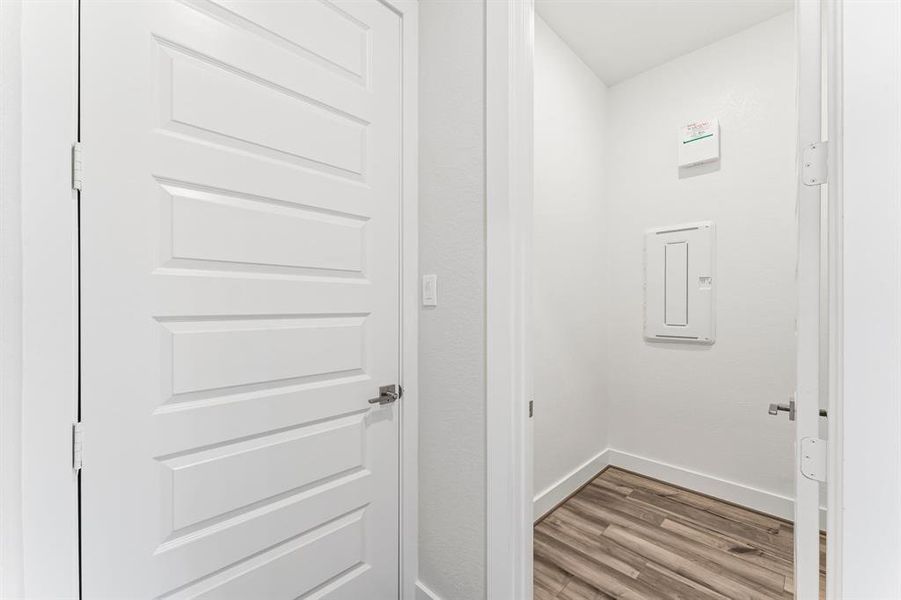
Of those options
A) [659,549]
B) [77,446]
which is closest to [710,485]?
[659,549]

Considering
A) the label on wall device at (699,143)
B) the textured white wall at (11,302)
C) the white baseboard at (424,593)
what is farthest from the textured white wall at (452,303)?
the label on wall device at (699,143)

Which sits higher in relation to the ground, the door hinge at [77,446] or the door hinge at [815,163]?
the door hinge at [815,163]

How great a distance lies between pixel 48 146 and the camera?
789 mm

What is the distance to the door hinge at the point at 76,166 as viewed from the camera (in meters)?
0.82

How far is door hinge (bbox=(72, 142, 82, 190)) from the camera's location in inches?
32.4

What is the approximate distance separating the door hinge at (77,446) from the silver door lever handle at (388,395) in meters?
0.71

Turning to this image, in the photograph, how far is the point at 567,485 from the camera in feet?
7.80

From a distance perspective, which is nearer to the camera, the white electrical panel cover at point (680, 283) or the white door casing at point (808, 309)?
the white door casing at point (808, 309)

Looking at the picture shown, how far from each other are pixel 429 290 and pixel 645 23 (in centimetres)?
207

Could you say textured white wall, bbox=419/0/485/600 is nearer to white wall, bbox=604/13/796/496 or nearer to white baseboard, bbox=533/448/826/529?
white baseboard, bbox=533/448/826/529

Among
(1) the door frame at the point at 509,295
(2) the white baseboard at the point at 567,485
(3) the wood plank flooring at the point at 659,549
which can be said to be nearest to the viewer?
(1) the door frame at the point at 509,295

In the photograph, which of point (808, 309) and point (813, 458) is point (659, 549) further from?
point (808, 309)

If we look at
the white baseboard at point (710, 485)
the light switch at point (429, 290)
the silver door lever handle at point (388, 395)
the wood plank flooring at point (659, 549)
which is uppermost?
the light switch at point (429, 290)

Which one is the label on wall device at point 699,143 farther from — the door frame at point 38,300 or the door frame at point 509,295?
the door frame at point 38,300
